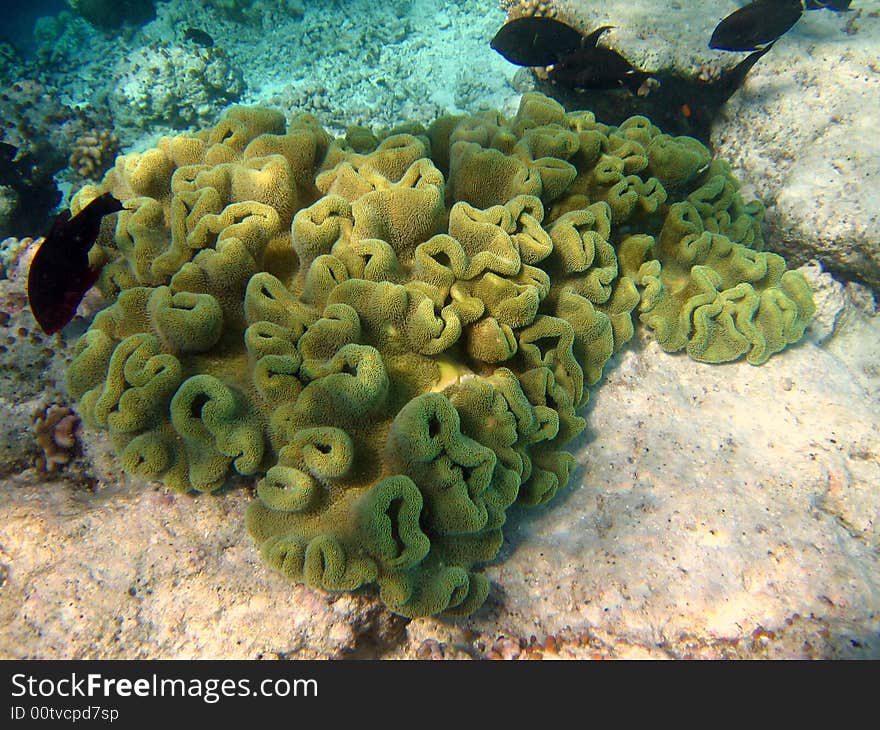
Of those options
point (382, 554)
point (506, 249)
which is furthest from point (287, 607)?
point (506, 249)

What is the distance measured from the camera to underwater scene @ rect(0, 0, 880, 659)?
2568mm

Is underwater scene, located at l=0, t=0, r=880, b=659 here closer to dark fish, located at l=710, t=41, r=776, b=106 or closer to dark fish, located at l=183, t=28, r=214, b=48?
dark fish, located at l=710, t=41, r=776, b=106

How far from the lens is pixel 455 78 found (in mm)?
10219

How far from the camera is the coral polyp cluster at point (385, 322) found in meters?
2.57

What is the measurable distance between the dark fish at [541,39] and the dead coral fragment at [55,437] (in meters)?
5.49

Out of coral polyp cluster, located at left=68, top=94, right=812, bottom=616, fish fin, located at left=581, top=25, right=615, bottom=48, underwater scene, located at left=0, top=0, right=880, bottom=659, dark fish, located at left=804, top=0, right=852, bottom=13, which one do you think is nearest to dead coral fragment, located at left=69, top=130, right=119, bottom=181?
underwater scene, located at left=0, top=0, right=880, bottom=659

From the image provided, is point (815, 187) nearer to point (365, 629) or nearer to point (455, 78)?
point (365, 629)

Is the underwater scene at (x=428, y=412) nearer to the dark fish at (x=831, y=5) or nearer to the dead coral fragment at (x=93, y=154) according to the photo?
the dark fish at (x=831, y=5)

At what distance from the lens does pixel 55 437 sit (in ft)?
9.77

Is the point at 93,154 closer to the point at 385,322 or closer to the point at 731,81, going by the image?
the point at 385,322

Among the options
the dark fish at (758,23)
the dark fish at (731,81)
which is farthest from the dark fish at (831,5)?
the dark fish at (758,23)

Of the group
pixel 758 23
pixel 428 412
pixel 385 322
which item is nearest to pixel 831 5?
pixel 758 23

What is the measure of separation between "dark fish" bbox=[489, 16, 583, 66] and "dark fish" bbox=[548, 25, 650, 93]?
0.83ft
